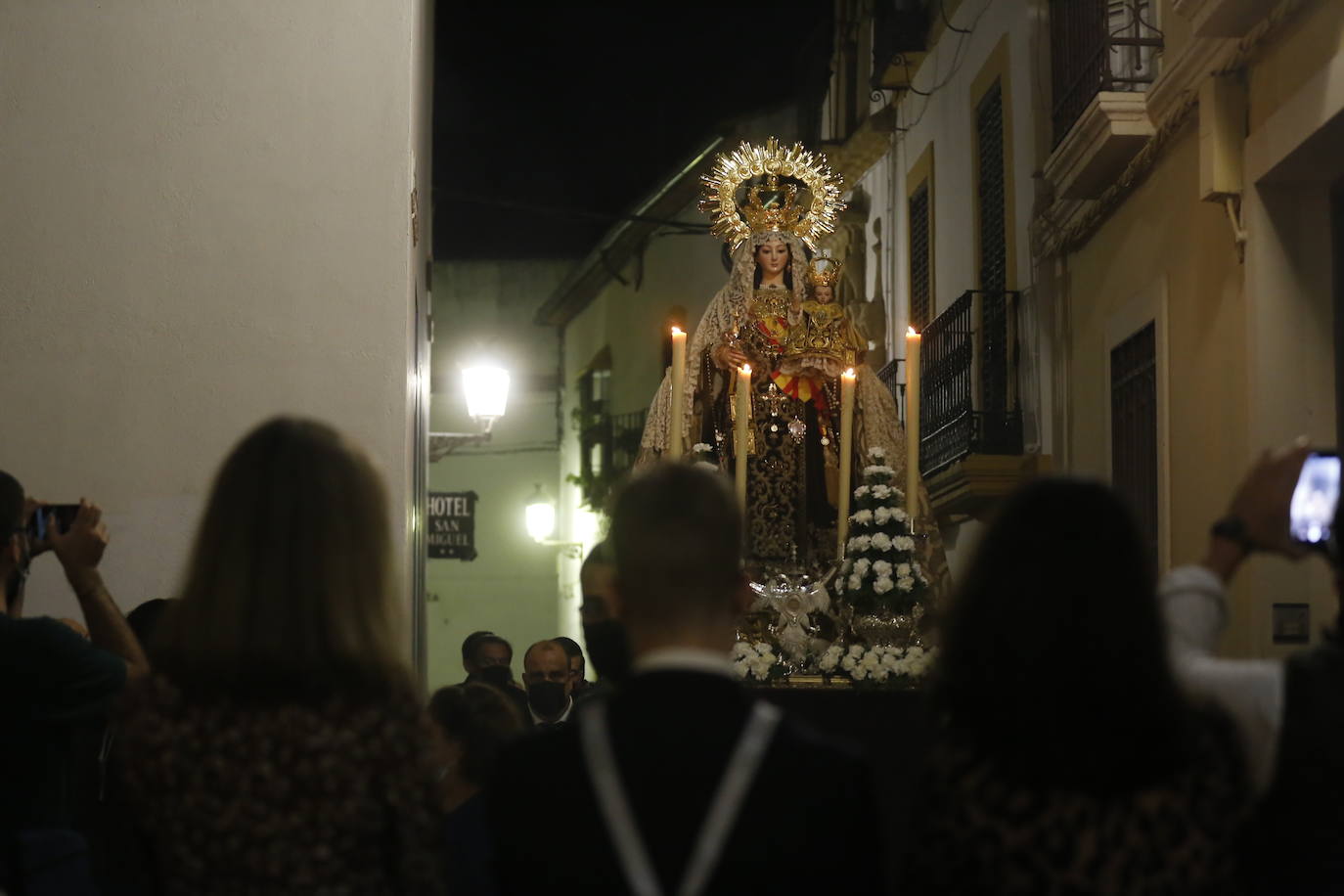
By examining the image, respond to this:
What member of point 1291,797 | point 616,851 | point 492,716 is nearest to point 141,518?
point 492,716

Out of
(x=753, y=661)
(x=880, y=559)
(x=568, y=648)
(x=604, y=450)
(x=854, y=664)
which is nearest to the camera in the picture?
(x=854, y=664)

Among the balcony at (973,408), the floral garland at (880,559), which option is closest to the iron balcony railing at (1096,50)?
the balcony at (973,408)

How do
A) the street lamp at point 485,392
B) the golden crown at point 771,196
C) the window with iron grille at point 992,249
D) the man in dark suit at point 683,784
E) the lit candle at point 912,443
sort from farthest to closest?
the street lamp at point 485,392
the window with iron grille at point 992,249
the golden crown at point 771,196
the lit candle at point 912,443
the man in dark suit at point 683,784

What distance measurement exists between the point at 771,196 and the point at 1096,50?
337 centimetres

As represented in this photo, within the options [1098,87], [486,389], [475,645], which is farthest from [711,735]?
[486,389]

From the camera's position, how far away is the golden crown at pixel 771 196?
7.14m

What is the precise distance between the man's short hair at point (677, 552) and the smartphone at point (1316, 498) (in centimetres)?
103

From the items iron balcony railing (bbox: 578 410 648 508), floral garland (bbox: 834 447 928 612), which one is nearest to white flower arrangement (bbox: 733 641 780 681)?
floral garland (bbox: 834 447 928 612)

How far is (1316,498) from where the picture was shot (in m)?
2.97

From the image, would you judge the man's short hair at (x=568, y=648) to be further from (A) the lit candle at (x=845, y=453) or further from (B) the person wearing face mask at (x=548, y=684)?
(A) the lit candle at (x=845, y=453)

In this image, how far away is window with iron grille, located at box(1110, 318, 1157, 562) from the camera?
30.2 ft

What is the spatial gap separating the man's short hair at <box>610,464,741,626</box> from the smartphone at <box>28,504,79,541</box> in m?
1.57

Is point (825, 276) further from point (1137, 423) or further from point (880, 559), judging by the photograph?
point (1137, 423)

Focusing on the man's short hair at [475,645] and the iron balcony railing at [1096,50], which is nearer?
the man's short hair at [475,645]
